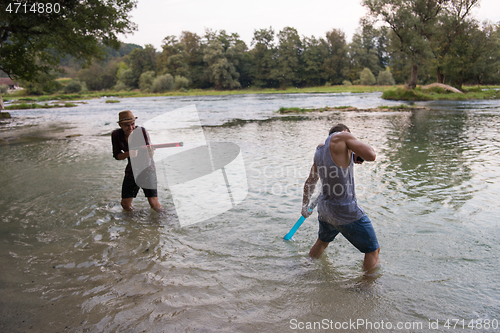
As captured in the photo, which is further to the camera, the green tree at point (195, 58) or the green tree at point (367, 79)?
the green tree at point (195, 58)

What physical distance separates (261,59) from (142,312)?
10862cm

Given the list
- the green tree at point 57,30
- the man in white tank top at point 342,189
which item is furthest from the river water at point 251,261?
the green tree at point 57,30

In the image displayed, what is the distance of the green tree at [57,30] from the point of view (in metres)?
17.0

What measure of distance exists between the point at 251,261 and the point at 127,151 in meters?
2.96

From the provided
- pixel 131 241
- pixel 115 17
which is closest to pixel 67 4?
pixel 115 17

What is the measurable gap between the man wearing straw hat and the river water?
31 centimetres

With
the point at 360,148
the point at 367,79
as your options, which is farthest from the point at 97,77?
the point at 360,148

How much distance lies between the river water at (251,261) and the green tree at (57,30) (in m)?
12.5

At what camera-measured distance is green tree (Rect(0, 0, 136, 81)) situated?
55.6 ft

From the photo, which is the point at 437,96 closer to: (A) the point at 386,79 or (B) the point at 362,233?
(B) the point at 362,233

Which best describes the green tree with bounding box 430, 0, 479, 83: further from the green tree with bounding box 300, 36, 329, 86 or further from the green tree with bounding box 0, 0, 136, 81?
the green tree with bounding box 300, 36, 329, 86

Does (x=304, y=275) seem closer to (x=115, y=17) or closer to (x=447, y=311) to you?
(x=447, y=311)

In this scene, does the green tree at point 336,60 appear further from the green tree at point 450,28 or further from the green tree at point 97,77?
the green tree at point 97,77

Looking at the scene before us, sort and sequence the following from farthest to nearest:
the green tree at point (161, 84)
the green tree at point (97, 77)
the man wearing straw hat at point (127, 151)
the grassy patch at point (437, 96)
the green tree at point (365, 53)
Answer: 1. the green tree at point (97, 77)
2. the green tree at point (365, 53)
3. the green tree at point (161, 84)
4. the grassy patch at point (437, 96)
5. the man wearing straw hat at point (127, 151)
